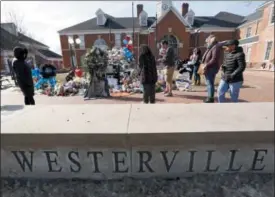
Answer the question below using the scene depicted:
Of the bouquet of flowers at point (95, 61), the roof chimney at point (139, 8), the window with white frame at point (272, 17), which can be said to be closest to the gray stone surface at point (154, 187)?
the bouquet of flowers at point (95, 61)

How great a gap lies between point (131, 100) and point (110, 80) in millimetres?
2165

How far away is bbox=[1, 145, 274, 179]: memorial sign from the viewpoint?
1423 millimetres

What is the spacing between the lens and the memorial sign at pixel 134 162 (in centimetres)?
142

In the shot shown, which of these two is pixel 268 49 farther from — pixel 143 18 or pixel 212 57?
pixel 212 57

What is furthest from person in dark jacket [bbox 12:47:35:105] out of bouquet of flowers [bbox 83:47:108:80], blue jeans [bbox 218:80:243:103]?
blue jeans [bbox 218:80:243:103]

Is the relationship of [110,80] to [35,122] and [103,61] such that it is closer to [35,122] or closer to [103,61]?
[103,61]

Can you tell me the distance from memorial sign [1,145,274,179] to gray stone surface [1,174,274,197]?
0.06 m

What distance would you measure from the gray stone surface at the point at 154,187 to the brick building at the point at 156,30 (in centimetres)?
2383

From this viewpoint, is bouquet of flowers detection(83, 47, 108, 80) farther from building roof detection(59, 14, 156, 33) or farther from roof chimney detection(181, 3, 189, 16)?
roof chimney detection(181, 3, 189, 16)

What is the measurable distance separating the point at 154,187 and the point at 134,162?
0.87 ft

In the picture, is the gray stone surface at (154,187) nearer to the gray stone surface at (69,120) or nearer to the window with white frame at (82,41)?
the gray stone surface at (69,120)

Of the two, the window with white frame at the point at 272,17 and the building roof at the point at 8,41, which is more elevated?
the window with white frame at the point at 272,17

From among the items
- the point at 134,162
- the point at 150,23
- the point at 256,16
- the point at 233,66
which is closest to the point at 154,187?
the point at 134,162

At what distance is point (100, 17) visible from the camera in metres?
26.8
